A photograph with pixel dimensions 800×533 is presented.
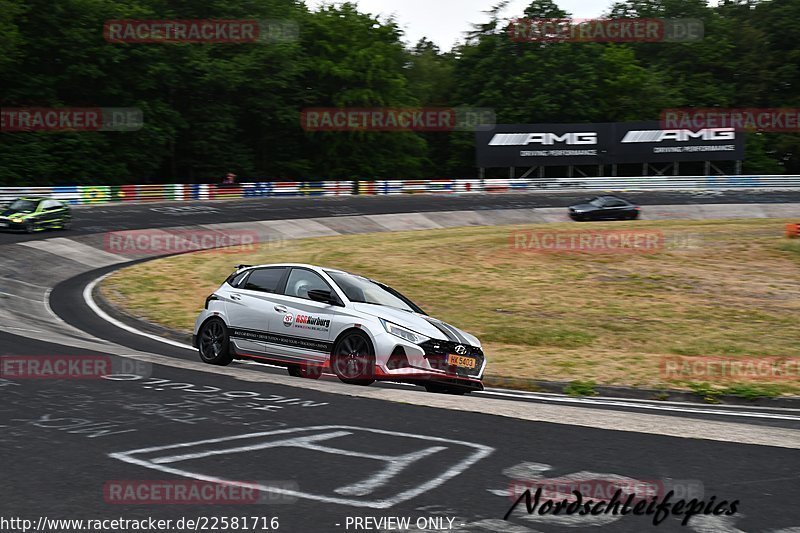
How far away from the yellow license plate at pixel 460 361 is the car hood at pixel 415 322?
213mm

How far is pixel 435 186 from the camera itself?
2248 inches

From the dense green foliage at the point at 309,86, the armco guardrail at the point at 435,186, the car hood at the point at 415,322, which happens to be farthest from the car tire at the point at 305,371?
the dense green foliage at the point at 309,86

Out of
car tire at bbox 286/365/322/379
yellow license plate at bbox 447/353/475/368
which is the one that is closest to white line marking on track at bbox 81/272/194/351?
car tire at bbox 286/365/322/379

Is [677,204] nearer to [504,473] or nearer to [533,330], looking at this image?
[533,330]

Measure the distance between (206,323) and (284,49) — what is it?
179 ft

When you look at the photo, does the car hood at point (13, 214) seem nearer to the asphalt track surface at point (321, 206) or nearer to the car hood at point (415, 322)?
the asphalt track surface at point (321, 206)

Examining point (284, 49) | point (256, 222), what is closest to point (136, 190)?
point (256, 222)

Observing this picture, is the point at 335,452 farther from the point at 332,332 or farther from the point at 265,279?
the point at 265,279

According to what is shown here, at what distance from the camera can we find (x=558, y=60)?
2874 inches

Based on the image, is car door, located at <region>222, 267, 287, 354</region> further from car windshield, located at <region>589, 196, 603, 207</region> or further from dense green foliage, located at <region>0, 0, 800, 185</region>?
dense green foliage, located at <region>0, 0, 800, 185</region>

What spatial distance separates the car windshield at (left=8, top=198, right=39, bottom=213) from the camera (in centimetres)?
3184

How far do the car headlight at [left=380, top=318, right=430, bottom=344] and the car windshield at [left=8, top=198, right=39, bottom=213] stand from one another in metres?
24.6

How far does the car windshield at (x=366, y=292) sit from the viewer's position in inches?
474

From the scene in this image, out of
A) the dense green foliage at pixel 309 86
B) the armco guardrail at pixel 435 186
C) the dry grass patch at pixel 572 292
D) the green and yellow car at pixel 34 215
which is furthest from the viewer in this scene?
the dense green foliage at pixel 309 86
